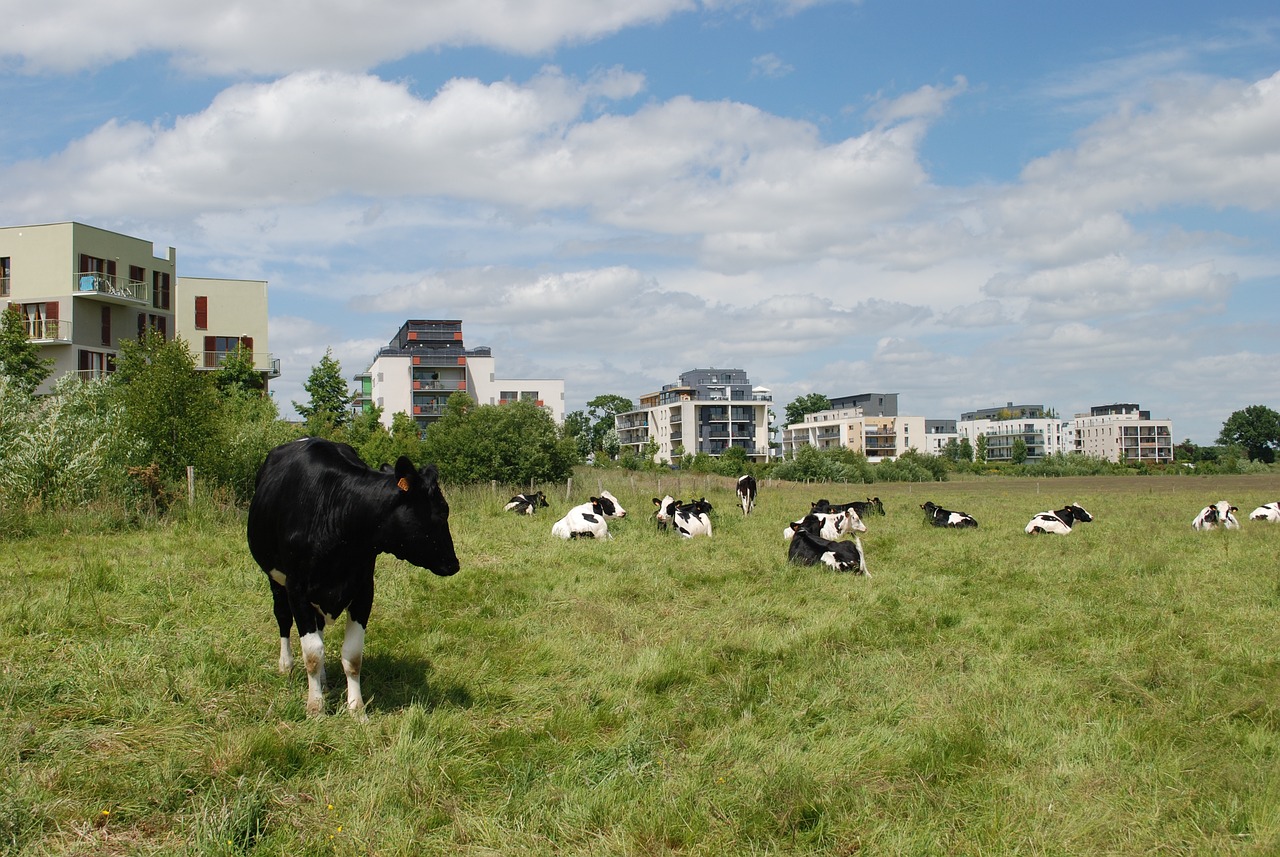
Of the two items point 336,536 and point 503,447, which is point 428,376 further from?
point 336,536

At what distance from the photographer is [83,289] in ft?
160

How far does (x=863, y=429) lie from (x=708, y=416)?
32584 mm

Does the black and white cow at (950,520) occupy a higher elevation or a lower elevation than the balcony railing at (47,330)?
lower

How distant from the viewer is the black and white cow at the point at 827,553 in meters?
13.9

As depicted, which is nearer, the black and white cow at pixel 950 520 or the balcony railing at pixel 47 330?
the black and white cow at pixel 950 520

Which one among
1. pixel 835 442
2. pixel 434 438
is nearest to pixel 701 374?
pixel 835 442

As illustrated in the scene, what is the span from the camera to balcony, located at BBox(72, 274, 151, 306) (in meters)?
48.8

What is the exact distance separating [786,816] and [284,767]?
279 cm

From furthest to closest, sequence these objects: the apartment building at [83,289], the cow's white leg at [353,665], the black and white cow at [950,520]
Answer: the apartment building at [83,289] → the black and white cow at [950,520] → the cow's white leg at [353,665]

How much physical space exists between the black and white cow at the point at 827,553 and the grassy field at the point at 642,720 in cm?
162

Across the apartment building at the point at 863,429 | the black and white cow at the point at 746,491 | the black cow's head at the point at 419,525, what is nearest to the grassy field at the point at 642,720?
the black cow's head at the point at 419,525

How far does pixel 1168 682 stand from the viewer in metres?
7.46

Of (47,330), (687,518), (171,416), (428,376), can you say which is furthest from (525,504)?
(428,376)

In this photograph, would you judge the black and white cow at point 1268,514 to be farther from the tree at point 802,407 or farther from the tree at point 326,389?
the tree at point 802,407
